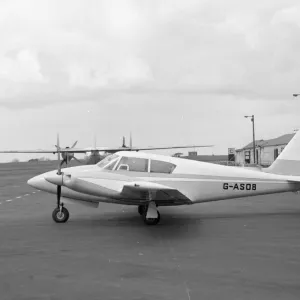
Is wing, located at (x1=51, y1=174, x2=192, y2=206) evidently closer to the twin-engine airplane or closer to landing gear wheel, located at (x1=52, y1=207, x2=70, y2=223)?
the twin-engine airplane

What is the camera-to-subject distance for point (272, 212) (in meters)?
15.1

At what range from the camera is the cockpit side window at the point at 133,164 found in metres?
12.7

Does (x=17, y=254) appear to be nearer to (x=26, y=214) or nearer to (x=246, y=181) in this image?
(x=26, y=214)

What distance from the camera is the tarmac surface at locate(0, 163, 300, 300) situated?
19.7 ft

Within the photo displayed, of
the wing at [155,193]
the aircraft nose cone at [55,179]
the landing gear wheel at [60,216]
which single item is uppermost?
the aircraft nose cone at [55,179]

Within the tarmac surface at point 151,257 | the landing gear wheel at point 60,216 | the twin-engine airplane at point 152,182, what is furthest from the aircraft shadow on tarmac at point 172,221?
the twin-engine airplane at point 152,182

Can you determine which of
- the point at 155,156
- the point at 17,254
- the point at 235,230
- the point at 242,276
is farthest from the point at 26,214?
the point at 242,276

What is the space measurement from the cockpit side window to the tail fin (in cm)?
Answer: 463

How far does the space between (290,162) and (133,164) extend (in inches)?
225

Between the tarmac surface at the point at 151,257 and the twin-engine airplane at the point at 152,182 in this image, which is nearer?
the tarmac surface at the point at 151,257

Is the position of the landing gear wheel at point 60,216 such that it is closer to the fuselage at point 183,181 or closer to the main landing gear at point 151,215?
the fuselage at point 183,181

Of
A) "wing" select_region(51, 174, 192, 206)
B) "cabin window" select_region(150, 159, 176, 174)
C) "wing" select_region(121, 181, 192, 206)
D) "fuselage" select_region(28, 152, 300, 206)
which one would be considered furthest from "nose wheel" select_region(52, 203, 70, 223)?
"cabin window" select_region(150, 159, 176, 174)

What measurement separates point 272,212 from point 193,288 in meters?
9.94

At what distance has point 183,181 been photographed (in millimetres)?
12883
